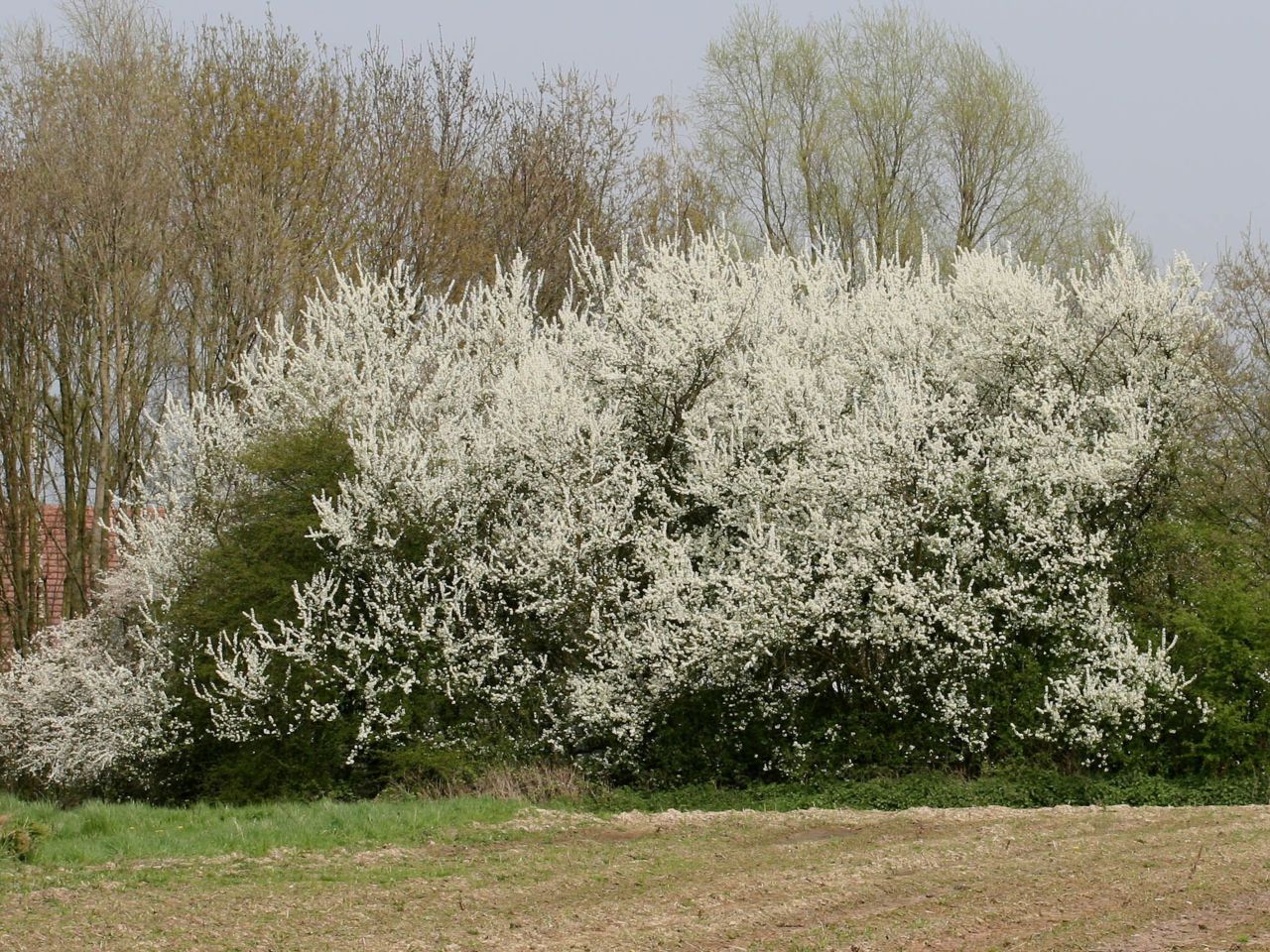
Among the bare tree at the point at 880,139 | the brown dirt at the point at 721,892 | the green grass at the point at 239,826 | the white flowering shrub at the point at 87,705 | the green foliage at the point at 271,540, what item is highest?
the bare tree at the point at 880,139

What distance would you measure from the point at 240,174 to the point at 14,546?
7160 mm

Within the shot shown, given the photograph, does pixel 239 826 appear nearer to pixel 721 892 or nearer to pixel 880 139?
pixel 721 892

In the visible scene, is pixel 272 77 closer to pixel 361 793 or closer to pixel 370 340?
pixel 370 340

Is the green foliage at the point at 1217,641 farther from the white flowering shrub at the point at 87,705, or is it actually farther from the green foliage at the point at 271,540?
the white flowering shrub at the point at 87,705

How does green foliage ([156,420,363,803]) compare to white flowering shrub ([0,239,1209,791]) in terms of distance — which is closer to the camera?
white flowering shrub ([0,239,1209,791])

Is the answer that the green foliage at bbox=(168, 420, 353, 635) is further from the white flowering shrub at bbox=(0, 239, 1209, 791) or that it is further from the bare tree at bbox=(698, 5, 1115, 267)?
the bare tree at bbox=(698, 5, 1115, 267)

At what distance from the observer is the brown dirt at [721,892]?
24.5 ft

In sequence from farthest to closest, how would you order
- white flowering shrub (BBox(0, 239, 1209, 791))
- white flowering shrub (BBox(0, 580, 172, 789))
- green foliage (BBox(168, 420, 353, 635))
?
white flowering shrub (BBox(0, 580, 172, 789)), green foliage (BBox(168, 420, 353, 635)), white flowering shrub (BBox(0, 239, 1209, 791))

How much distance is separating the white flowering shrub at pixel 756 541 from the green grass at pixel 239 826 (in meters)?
1.97

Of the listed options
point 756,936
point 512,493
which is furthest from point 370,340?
point 756,936

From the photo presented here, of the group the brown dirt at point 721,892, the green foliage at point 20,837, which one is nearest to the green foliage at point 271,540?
the green foliage at point 20,837

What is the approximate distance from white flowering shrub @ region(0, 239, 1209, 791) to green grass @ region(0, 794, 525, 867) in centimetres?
197

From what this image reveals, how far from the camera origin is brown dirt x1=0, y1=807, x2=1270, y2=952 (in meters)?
7.46

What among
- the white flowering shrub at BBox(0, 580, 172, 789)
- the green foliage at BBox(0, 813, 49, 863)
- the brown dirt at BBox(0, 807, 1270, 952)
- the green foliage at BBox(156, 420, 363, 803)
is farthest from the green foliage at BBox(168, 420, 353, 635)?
the brown dirt at BBox(0, 807, 1270, 952)
